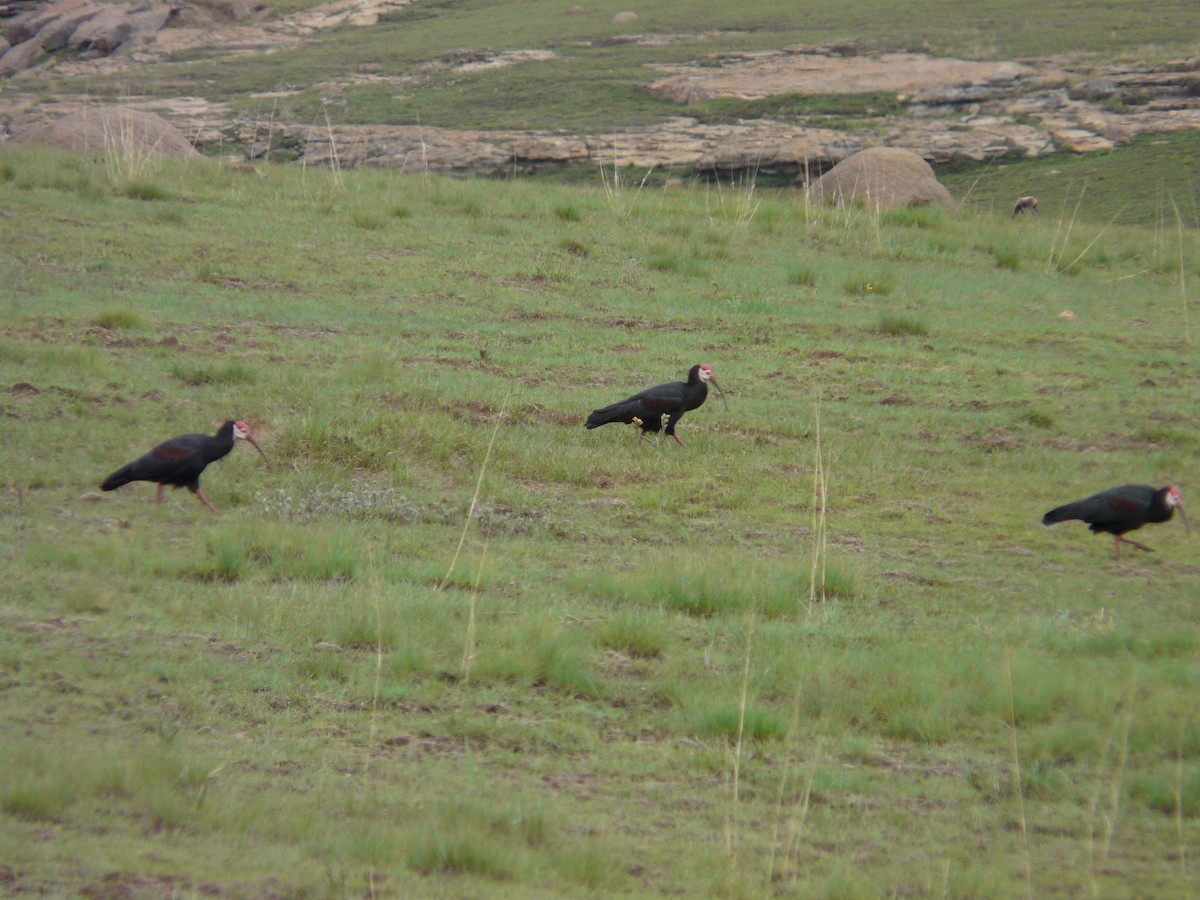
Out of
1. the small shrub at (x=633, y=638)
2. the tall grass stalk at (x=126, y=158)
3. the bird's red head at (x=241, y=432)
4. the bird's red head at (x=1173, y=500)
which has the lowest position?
the bird's red head at (x=1173, y=500)

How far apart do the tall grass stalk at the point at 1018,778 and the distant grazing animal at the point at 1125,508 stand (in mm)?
2473

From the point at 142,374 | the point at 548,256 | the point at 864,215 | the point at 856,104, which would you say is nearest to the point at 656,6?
the point at 856,104

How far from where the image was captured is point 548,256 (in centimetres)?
1587

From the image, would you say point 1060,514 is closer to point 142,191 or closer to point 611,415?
point 611,415

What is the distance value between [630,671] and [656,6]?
54.6 meters

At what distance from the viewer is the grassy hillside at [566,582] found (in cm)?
465

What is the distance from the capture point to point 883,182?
73.7ft

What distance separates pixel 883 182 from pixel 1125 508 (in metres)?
14.7

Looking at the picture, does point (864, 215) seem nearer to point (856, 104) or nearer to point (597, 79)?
point (856, 104)

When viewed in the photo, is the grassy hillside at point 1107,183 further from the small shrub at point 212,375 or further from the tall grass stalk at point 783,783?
the tall grass stalk at point 783,783

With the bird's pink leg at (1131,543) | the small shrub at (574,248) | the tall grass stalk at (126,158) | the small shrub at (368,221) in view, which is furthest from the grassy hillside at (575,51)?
the bird's pink leg at (1131,543)

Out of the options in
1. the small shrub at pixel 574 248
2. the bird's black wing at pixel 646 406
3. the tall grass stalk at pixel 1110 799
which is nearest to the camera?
the tall grass stalk at pixel 1110 799

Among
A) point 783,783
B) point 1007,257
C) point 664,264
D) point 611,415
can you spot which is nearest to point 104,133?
point 664,264

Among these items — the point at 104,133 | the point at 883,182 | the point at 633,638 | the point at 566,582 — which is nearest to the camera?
the point at 633,638
